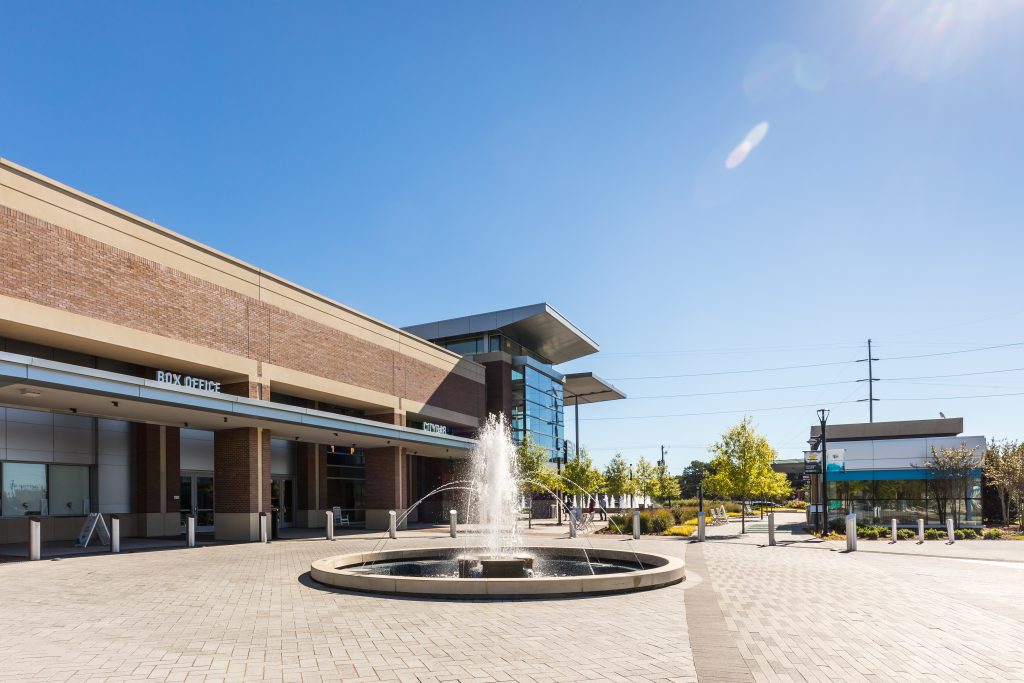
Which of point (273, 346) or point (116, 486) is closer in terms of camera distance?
point (116, 486)

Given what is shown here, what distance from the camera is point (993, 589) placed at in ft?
44.5

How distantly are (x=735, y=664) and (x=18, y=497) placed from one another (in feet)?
73.5

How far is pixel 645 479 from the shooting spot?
48656mm

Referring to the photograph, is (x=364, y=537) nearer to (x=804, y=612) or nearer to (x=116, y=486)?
(x=116, y=486)

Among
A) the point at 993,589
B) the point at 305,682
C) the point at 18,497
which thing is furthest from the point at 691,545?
the point at 18,497

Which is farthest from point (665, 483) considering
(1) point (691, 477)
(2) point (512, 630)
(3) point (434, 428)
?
(1) point (691, 477)

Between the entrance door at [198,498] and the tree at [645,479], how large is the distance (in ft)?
84.0

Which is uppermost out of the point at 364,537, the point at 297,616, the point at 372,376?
the point at 372,376

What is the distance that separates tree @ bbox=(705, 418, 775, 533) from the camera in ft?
109

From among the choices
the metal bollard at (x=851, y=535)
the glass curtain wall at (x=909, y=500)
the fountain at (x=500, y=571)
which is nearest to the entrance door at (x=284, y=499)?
the fountain at (x=500, y=571)

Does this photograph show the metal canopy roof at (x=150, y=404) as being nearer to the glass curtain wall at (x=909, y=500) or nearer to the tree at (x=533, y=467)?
the tree at (x=533, y=467)

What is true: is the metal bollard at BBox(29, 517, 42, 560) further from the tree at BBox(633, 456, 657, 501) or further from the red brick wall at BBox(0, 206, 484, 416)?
the tree at BBox(633, 456, 657, 501)

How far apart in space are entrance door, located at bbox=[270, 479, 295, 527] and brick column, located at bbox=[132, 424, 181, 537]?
632 cm

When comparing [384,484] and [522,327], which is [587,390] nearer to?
[522,327]
